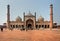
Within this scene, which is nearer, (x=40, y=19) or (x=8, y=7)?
(x=8, y=7)

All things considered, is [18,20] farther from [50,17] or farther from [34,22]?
[50,17]

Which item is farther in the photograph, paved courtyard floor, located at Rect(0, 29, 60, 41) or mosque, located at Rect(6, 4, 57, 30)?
mosque, located at Rect(6, 4, 57, 30)

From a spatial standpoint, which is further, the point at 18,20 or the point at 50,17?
the point at 18,20

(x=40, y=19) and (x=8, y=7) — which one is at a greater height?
(x=8, y=7)

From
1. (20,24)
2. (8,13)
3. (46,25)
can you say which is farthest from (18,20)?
(46,25)

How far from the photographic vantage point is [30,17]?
206 ft

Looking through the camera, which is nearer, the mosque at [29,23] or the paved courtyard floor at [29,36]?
the paved courtyard floor at [29,36]

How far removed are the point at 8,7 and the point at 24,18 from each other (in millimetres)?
7410

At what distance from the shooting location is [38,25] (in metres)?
63.4

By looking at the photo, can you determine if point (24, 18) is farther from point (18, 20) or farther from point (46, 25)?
point (46, 25)

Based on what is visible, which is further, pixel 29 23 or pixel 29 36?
pixel 29 23

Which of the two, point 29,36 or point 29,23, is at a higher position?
point 29,36

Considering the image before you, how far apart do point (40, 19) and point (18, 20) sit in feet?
29.1

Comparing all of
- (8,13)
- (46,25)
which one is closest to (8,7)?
(8,13)
